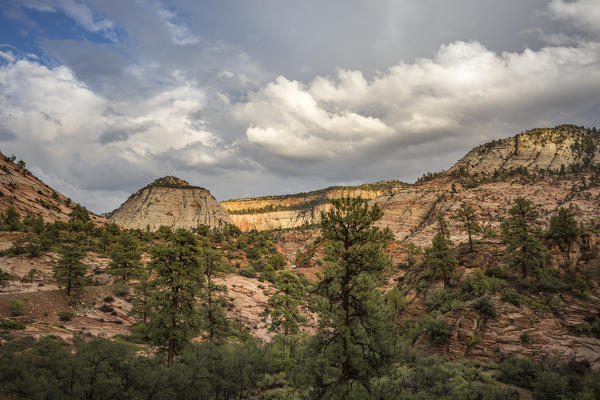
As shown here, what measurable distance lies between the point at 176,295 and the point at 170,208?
10860 centimetres

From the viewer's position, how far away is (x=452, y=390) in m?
15.8

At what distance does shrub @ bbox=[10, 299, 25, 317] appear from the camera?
22078 mm

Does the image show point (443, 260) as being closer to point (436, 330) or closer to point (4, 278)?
point (436, 330)

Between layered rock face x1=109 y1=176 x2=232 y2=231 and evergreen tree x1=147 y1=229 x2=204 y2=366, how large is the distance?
9532 cm

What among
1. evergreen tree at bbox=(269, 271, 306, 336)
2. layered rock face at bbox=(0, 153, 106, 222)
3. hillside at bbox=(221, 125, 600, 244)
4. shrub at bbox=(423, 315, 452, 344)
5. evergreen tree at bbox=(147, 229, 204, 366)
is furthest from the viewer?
hillside at bbox=(221, 125, 600, 244)

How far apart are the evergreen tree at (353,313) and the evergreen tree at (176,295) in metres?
10.3

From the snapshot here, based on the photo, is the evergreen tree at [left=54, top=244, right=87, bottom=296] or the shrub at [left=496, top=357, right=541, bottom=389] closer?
the shrub at [left=496, top=357, right=541, bottom=389]

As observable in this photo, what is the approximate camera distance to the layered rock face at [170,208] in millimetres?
112000

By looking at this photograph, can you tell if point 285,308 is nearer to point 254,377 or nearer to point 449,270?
point 254,377

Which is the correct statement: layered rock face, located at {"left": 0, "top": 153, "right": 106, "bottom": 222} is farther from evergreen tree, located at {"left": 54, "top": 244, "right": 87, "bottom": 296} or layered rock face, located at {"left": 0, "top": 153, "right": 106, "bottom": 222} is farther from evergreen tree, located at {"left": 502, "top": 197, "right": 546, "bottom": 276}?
evergreen tree, located at {"left": 502, "top": 197, "right": 546, "bottom": 276}

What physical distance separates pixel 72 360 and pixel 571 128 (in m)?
171

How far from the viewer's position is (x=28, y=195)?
197ft

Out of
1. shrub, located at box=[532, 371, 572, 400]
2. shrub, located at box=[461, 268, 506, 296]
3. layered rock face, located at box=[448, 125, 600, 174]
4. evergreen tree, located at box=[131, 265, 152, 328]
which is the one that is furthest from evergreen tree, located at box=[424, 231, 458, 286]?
layered rock face, located at box=[448, 125, 600, 174]

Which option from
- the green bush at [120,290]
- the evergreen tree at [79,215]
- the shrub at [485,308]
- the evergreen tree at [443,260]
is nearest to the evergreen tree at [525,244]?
the evergreen tree at [443,260]
